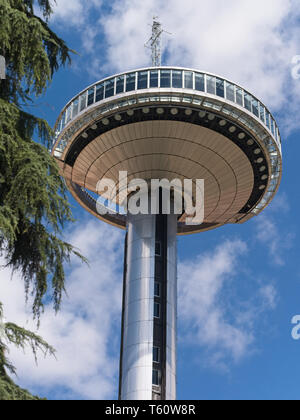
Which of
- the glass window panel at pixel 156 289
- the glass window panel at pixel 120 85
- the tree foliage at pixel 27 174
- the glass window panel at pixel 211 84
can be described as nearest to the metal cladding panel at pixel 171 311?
the glass window panel at pixel 156 289

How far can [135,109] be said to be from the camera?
38.8 m

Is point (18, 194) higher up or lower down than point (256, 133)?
lower down

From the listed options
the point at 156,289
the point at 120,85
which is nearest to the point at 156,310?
the point at 156,289

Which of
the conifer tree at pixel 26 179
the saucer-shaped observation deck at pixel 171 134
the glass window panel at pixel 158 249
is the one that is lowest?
the conifer tree at pixel 26 179

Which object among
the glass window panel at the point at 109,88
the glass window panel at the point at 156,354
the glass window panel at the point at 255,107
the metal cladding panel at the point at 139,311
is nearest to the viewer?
the metal cladding panel at the point at 139,311

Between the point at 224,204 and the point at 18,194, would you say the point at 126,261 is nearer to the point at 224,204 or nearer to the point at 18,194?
the point at 224,204

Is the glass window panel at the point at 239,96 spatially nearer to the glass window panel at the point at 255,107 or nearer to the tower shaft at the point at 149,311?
the glass window panel at the point at 255,107

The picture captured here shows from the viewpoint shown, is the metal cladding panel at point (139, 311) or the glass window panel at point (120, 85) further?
the glass window panel at point (120, 85)

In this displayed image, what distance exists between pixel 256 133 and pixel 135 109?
28.5 ft

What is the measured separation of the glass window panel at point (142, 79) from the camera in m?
38.4

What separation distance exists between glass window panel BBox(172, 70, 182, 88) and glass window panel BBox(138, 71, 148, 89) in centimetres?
184

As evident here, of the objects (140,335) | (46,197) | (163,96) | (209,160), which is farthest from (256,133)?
(46,197)

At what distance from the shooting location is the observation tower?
3725cm

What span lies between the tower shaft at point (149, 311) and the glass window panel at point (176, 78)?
9.63 m
